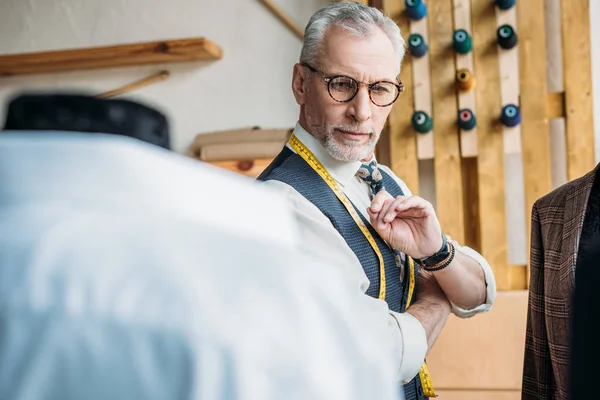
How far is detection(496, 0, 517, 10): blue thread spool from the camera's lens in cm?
251

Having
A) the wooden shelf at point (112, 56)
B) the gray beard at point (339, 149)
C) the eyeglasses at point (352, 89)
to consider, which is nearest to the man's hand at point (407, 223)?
the gray beard at point (339, 149)

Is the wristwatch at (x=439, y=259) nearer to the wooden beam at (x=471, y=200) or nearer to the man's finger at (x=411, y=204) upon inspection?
the man's finger at (x=411, y=204)

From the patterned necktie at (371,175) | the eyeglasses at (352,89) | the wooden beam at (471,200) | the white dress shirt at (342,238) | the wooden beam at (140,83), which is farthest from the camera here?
the wooden beam at (140,83)

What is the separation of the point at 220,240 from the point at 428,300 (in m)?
1.04

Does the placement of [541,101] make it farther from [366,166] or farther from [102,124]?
[102,124]

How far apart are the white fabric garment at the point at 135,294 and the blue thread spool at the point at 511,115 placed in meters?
2.24

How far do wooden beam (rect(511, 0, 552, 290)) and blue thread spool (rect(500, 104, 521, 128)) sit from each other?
0.15ft

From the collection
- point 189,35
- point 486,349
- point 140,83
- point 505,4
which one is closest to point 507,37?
point 505,4

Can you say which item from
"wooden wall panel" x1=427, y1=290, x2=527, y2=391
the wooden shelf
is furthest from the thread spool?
the wooden shelf

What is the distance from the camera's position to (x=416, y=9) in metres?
2.56

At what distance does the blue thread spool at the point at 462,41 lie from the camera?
2.54m

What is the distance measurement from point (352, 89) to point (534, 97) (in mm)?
1414

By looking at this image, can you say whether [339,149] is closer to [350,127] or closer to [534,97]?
[350,127]

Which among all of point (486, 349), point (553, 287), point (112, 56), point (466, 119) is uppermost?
point (112, 56)
